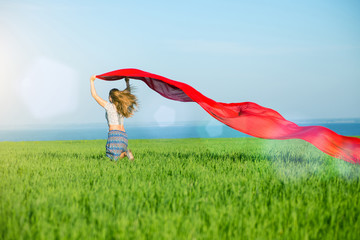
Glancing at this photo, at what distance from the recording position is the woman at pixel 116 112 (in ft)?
23.7

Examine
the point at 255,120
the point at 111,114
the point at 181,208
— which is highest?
the point at 111,114

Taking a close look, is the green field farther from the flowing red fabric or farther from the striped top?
the striped top

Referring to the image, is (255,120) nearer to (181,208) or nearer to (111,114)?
(111,114)

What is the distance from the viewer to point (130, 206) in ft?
11.5

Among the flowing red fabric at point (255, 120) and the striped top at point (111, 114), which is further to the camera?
the striped top at point (111, 114)

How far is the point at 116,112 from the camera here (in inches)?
289

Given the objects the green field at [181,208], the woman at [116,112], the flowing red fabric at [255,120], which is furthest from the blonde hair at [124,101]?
the green field at [181,208]

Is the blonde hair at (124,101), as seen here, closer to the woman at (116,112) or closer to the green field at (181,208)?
the woman at (116,112)

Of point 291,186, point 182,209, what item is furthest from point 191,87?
point 182,209

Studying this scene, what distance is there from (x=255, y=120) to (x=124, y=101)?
298cm

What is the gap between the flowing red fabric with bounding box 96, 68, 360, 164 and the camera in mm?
6781

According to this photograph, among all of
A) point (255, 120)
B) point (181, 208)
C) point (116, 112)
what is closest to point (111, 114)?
point (116, 112)

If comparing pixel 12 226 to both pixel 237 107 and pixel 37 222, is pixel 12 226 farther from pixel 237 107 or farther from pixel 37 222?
pixel 237 107

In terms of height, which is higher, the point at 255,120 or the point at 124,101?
the point at 124,101
